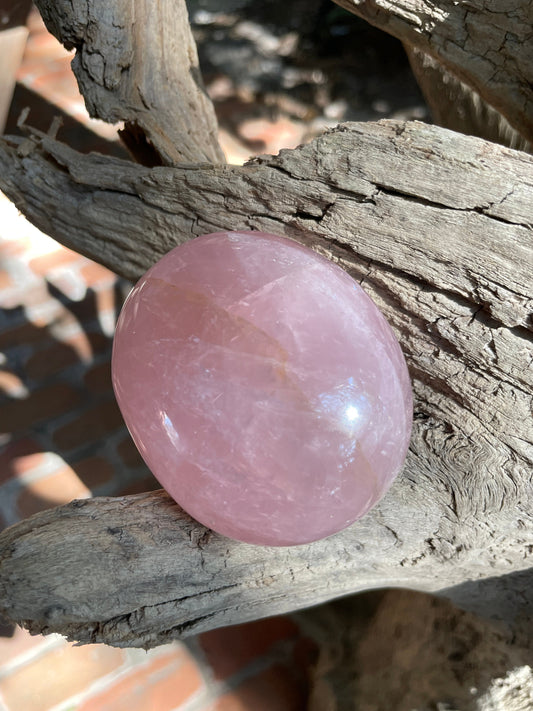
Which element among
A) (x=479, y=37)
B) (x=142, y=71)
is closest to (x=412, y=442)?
(x=479, y=37)

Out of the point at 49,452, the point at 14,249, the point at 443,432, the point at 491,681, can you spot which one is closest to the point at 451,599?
the point at 491,681

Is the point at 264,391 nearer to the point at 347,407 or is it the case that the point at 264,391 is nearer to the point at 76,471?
the point at 347,407

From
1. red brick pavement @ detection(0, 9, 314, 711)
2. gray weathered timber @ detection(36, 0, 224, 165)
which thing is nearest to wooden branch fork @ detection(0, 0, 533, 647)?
gray weathered timber @ detection(36, 0, 224, 165)

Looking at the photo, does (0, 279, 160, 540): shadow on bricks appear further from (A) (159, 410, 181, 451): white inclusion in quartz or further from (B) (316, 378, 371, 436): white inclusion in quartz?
(B) (316, 378, 371, 436): white inclusion in quartz

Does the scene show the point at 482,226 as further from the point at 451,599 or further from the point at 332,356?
the point at 451,599

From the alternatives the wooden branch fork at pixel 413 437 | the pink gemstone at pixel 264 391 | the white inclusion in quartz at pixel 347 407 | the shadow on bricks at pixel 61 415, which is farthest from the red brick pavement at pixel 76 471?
the white inclusion in quartz at pixel 347 407

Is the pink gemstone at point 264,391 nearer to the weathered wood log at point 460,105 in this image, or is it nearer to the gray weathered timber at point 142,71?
the gray weathered timber at point 142,71
